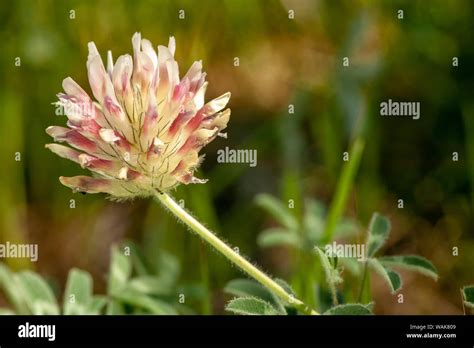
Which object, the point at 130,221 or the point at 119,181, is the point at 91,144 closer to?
the point at 119,181

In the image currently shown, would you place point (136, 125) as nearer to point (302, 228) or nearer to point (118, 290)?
point (118, 290)

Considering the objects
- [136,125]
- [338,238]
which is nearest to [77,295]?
[136,125]

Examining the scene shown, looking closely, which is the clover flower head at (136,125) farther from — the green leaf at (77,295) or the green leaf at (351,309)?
the green leaf at (77,295)

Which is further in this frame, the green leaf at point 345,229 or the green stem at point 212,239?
the green leaf at point 345,229

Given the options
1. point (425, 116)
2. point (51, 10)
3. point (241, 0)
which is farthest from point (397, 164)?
point (51, 10)

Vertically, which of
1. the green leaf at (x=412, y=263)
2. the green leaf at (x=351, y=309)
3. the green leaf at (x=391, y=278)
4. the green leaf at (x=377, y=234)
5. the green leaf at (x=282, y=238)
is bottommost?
the green leaf at (x=351, y=309)

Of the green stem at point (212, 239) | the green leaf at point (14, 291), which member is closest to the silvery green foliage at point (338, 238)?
the green stem at point (212, 239)
